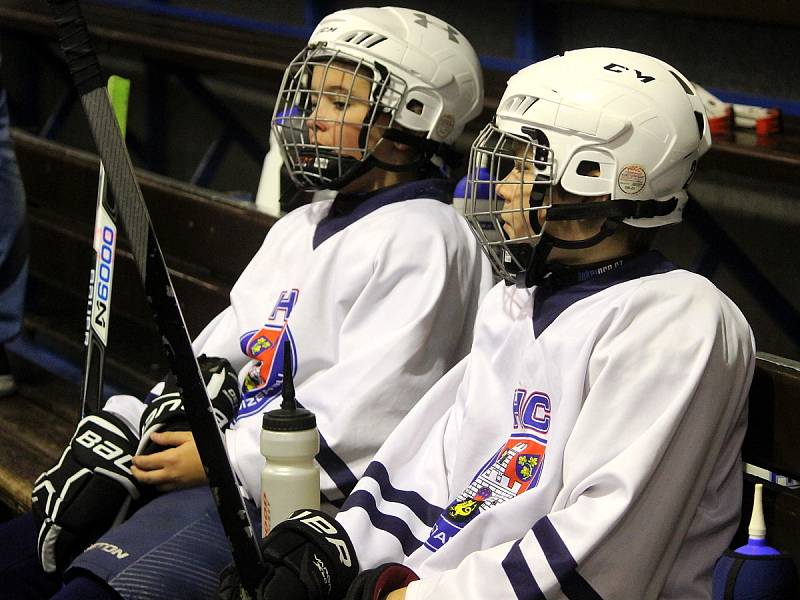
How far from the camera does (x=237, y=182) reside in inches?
215

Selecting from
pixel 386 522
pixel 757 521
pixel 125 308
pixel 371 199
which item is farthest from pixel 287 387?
pixel 125 308

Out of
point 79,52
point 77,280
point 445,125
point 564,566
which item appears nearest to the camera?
point 79,52

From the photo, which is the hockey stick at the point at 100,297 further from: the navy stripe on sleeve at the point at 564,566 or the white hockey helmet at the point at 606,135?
the navy stripe on sleeve at the point at 564,566

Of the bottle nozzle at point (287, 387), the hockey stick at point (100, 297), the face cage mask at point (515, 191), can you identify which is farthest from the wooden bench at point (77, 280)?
the face cage mask at point (515, 191)

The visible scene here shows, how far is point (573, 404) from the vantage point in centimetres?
167

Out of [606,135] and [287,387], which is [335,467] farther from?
[606,135]

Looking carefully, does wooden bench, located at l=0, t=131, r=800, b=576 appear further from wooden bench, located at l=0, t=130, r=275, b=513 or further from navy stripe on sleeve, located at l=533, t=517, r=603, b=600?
navy stripe on sleeve, located at l=533, t=517, r=603, b=600

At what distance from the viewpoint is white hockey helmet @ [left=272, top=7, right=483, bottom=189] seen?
7.40ft

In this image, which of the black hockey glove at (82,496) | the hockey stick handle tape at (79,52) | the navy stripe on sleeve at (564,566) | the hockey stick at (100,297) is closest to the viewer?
the hockey stick handle tape at (79,52)

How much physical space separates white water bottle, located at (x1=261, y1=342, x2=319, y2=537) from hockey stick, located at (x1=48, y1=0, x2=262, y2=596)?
0.84 feet

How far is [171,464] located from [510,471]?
703 millimetres

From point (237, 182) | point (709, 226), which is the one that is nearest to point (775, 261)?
point (709, 226)

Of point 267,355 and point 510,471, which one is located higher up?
point 510,471

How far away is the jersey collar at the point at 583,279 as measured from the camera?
1.77m
